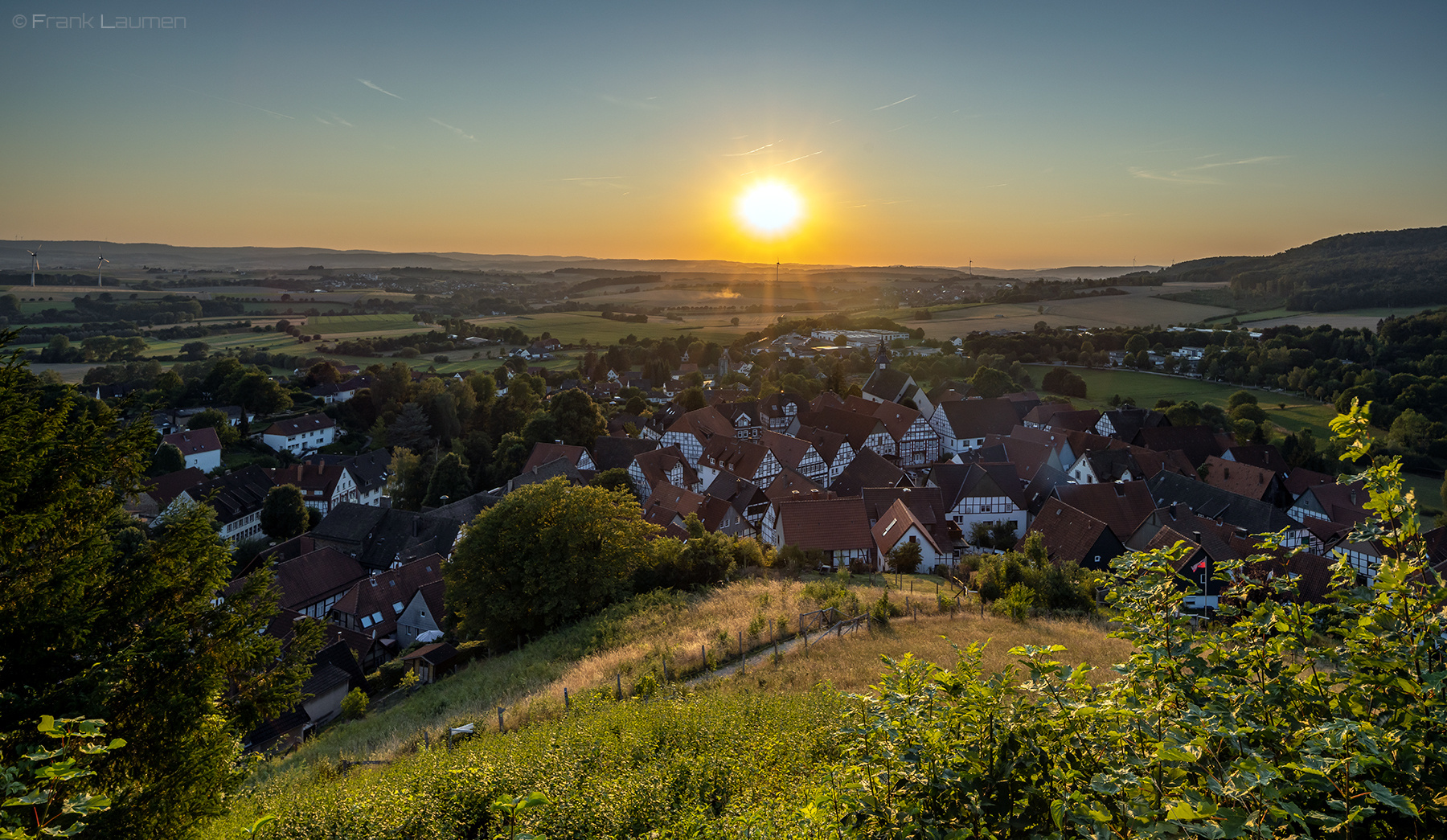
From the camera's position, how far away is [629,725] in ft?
34.1

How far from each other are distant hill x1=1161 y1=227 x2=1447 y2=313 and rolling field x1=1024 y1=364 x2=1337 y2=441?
142 feet

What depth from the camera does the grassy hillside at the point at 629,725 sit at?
7.32 m

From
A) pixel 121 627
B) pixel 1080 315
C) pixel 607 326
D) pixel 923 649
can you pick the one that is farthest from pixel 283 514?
pixel 1080 315

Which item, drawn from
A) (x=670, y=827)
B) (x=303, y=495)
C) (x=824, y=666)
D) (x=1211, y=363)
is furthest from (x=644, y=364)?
(x=670, y=827)

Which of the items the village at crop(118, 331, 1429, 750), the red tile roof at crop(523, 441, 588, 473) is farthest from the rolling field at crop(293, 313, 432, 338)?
the red tile roof at crop(523, 441, 588, 473)

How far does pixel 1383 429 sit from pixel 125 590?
294ft

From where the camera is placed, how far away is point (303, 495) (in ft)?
176

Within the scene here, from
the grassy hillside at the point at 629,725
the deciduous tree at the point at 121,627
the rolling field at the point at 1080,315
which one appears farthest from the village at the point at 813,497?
the rolling field at the point at 1080,315

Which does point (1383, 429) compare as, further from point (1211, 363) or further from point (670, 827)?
point (670, 827)

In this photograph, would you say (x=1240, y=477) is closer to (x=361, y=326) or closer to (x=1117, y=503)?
(x=1117, y=503)

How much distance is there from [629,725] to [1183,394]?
87.4 m

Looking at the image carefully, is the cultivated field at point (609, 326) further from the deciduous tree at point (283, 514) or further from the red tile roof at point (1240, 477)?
the red tile roof at point (1240, 477)

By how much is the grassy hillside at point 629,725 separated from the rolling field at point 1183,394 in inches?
2539

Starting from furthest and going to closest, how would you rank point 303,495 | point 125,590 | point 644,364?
point 644,364 < point 303,495 < point 125,590
